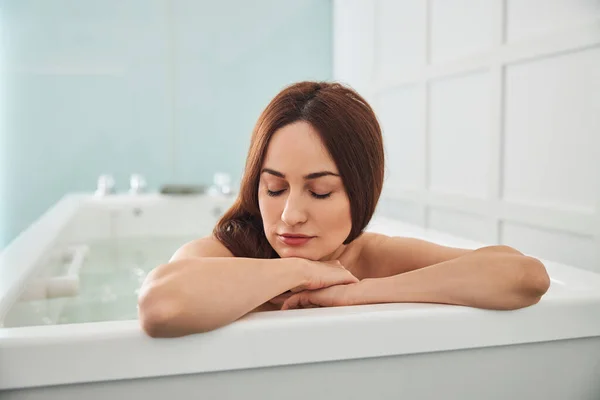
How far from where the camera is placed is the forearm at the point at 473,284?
3.01 ft

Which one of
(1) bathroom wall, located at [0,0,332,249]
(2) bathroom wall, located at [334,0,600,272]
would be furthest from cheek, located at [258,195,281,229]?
(1) bathroom wall, located at [0,0,332,249]

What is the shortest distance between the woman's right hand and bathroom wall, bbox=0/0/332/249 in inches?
109

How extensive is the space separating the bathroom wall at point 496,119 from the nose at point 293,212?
2.94ft

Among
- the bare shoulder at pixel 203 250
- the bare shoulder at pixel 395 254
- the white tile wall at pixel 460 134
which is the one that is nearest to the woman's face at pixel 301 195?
the bare shoulder at pixel 203 250

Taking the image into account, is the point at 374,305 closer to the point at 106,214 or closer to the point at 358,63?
the point at 106,214

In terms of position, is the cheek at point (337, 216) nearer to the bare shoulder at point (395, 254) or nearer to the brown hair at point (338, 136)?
the brown hair at point (338, 136)

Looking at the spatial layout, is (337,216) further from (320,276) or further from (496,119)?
(496,119)

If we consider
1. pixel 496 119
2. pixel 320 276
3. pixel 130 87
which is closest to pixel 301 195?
pixel 320 276

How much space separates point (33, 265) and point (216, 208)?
1.74 m

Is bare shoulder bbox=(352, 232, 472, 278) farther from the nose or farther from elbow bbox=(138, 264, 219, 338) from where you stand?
elbow bbox=(138, 264, 219, 338)

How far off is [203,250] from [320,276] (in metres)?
0.22

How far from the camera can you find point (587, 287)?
41.7 inches

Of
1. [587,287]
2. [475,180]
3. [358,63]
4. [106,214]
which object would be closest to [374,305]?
[587,287]

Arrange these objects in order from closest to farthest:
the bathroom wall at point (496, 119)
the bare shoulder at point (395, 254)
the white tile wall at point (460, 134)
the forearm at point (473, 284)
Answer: the forearm at point (473, 284)
the bare shoulder at point (395, 254)
the bathroom wall at point (496, 119)
the white tile wall at point (460, 134)
